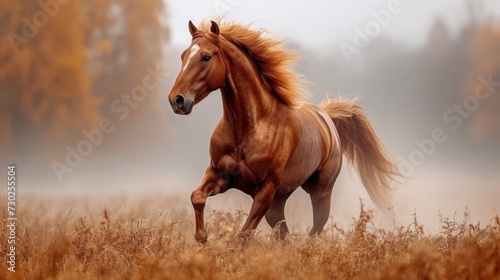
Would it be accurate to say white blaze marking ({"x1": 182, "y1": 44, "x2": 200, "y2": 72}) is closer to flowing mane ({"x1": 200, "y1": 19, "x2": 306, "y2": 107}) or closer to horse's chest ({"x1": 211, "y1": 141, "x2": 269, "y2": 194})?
flowing mane ({"x1": 200, "y1": 19, "x2": 306, "y2": 107})

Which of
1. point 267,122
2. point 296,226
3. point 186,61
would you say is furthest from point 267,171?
point 296,226

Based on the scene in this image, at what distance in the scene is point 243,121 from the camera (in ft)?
22.7

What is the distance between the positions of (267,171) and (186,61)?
117cm

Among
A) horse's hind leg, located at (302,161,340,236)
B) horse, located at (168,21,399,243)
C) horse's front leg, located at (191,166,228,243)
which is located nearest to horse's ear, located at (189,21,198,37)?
horse, located at (168,21,399,243)

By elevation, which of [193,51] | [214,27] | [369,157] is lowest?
[369,157]

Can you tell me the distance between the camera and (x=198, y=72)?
259 inches

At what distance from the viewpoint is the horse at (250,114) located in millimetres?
6664

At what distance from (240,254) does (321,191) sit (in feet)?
8.68

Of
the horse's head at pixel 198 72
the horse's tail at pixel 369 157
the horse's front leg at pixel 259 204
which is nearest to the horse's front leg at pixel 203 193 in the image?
the horse's front leg at pixel 259 204

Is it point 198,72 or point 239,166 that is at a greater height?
point 198,72

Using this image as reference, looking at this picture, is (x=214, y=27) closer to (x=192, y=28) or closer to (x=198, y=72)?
(x=192, y=28)

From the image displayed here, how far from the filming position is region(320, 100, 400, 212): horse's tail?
9789mm

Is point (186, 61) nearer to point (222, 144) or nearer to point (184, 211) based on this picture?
point (222, 144)

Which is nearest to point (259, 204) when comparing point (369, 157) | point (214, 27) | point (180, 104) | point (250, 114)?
point (250, 114)
